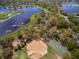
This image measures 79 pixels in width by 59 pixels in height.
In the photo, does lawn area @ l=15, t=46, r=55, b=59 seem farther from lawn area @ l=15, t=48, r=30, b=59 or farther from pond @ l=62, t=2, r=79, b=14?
pond @ l=62, t=2, r=79, b=14

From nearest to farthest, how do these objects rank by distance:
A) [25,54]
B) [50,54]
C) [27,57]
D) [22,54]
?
[27,57]
[50,54]
[25,54]
[22,54]

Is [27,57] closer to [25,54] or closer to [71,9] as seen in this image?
[25,54]

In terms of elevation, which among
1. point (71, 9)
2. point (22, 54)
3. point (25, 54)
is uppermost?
point (25, 54)

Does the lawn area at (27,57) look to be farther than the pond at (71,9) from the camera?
No

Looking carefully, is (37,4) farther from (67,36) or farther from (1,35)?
(67,36)

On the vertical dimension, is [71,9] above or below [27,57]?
below

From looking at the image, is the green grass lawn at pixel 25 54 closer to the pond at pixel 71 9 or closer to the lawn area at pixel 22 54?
the lawn area at pixel 22 54

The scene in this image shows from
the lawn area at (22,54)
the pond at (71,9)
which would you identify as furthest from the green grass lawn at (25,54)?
the pond at (71,9)

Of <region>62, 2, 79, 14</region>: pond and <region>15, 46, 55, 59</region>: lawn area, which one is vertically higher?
<region>15, 46, 55, 59</region>: lawn area

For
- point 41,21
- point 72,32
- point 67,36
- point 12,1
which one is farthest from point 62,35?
point 12,1

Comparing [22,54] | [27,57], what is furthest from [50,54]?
[22,54]

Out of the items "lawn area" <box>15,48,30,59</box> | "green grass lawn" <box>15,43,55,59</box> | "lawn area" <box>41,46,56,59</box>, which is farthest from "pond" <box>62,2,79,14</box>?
"lawn area" <box>15,48,30,59</box>
